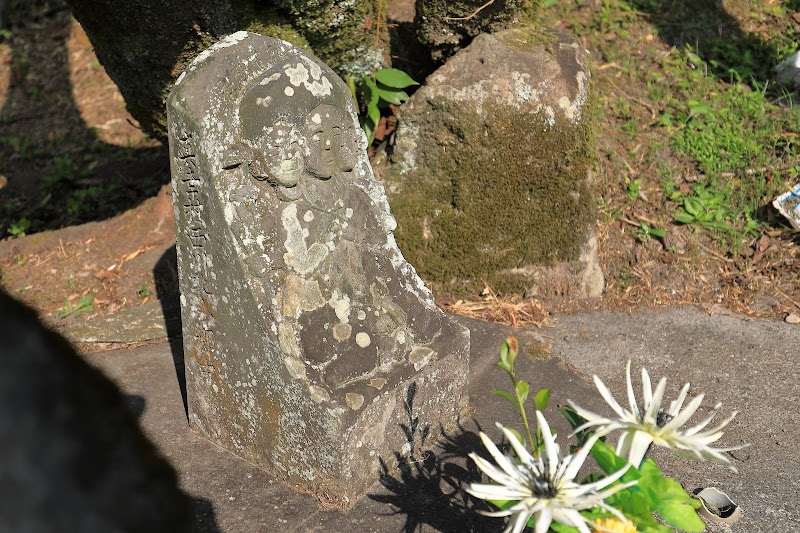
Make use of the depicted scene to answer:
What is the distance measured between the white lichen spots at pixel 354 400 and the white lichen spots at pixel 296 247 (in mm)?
429

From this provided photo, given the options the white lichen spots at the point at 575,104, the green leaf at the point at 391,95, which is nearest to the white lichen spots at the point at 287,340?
the white lichen spots at the point at 575,104

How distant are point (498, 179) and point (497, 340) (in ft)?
2.94

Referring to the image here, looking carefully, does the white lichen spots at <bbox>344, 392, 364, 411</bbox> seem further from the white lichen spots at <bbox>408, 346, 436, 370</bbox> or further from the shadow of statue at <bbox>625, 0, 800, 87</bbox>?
the shadow of statue at <bbox>625, 0, 800, 87</bbox>

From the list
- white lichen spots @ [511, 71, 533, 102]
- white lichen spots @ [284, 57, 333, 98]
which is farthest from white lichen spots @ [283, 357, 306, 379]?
white lichen spots @ [511, 71, 533, 102]

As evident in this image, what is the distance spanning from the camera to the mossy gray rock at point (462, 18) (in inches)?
159

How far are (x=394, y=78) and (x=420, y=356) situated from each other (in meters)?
2.05

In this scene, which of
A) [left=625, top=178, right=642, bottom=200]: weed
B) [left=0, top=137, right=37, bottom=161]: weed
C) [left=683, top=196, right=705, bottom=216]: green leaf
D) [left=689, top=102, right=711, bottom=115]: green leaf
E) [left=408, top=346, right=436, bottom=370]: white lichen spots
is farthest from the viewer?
[left=0, top=137, right=37, bottom=161]: weed

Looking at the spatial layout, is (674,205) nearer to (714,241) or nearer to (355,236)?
(714,241)

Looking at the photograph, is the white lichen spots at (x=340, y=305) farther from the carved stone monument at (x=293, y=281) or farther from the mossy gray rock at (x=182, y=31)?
the mossy gray rock at (x=182, y=31)

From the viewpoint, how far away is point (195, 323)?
269cm

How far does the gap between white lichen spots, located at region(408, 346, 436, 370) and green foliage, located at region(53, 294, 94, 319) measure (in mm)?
2192

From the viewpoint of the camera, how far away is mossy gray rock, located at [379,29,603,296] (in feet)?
12.5

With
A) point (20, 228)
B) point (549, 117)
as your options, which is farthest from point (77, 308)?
point (549, 117)

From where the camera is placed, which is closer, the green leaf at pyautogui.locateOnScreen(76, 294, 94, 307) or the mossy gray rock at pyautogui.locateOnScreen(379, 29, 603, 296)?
the mossy gray rock at pyautogui.locateOnScreen(379, 29, 603, 296)
